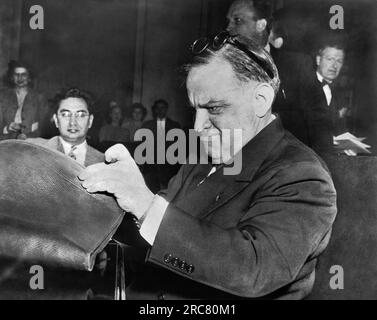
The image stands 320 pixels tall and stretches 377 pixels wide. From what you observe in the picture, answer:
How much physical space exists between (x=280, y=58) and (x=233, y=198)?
23.2 inches

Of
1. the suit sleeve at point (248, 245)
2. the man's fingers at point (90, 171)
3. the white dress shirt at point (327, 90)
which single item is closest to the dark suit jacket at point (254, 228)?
the suit sleeve at point (248, 245)

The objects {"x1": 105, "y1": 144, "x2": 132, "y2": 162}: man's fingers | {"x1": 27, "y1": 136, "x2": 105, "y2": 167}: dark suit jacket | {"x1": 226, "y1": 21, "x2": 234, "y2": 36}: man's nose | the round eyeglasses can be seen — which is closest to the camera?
{"x1": 105, "y1": 144, "x2": 132, "y2": 162}: man's fingers

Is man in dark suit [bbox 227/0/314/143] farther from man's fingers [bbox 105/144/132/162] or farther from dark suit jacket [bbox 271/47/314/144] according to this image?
man's fingers [bbox 105/144/132/162]

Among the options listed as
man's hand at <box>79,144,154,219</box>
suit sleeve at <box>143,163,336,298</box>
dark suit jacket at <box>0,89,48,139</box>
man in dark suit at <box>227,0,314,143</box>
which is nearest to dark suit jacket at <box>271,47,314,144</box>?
man in dark suit at <box>227,0,314,143</box>

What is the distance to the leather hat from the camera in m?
1.28

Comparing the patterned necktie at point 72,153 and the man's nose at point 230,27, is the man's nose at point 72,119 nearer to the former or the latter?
the patterned necktie at point 72,153

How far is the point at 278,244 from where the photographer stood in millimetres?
1134

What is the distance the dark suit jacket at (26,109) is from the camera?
5.36 feet

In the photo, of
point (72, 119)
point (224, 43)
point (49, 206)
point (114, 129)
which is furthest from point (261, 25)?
point (49, 206)

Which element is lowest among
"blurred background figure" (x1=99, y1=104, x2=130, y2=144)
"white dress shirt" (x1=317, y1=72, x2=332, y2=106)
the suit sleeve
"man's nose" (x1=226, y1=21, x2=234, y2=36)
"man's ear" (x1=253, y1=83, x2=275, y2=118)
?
the suit sleeve

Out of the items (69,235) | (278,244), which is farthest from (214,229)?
(69,235)

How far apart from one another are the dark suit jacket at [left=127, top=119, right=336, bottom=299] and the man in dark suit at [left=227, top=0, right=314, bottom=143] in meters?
0.29

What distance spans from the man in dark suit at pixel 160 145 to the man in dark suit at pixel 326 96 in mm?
526

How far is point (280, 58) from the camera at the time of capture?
163 cm
